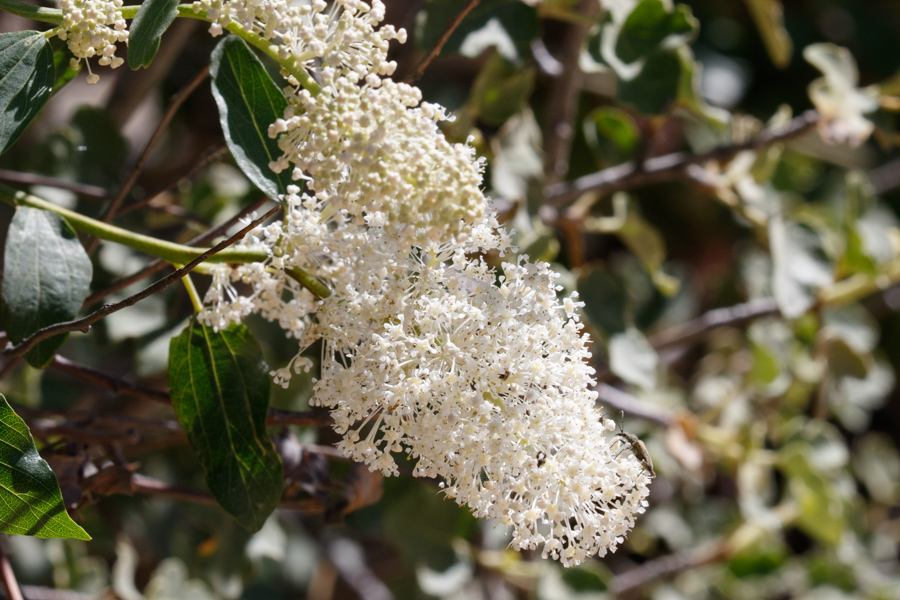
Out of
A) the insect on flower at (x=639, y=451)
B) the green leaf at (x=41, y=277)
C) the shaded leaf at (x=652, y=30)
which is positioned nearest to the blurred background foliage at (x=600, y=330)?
the shaded leaf at (x=652, y=30)

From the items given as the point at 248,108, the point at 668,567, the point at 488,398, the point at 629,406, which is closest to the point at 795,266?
the point at 629,406

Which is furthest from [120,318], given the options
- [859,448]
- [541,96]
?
[859,448]

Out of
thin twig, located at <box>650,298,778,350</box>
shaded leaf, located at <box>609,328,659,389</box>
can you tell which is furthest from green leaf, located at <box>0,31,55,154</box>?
thin twig, located at <box>650,298,778,350</box>

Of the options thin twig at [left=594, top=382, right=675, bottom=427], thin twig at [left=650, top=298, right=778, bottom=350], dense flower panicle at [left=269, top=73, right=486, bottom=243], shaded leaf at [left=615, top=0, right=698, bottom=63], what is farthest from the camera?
thin twig at [left=650, top=298, right=778, bottom=350]

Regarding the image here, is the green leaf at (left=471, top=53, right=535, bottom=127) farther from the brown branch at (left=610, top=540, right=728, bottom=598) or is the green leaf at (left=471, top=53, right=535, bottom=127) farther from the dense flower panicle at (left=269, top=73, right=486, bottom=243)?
the brown branch at (left=610, top=540, right=728, bottom=598)

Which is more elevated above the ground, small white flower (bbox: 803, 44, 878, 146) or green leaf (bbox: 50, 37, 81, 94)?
green leaf (bbox: 50, 37, 81, 94)

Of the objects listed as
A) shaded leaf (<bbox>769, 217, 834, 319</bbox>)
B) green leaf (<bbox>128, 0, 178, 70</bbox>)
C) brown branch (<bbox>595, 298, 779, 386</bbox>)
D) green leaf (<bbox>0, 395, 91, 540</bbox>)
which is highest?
green leaf (<bbox>128, 0, 178, 70</bbox>)
